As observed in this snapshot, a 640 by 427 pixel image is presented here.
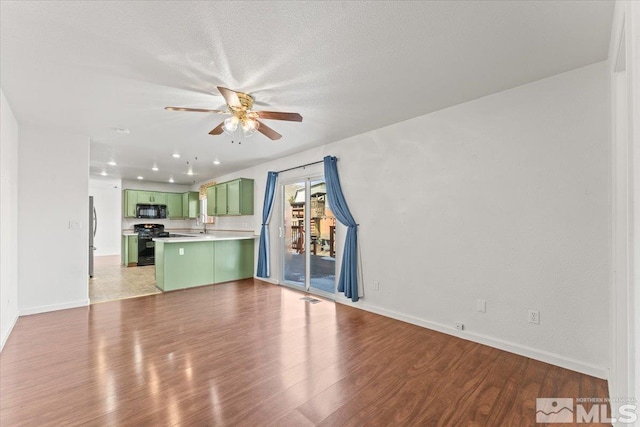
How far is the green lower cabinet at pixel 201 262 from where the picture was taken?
5.23 metres

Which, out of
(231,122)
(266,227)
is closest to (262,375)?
(231,122)

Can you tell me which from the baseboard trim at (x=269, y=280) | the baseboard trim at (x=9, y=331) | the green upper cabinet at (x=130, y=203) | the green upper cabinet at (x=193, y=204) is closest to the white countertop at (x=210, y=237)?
the baseboard trim at (x=269, y=280)

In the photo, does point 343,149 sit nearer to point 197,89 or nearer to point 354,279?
point 354,279

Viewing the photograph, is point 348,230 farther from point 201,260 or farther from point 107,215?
point 107,215

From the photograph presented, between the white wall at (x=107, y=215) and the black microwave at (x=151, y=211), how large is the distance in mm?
1601

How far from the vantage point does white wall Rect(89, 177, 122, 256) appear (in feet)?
31.6

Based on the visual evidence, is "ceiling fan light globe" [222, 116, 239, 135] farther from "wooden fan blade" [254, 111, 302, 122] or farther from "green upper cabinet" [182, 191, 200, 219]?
"green upper cabinet" [182, 191, 200, 219]

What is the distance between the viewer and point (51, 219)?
160 inches

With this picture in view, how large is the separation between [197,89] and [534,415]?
378 centimetres

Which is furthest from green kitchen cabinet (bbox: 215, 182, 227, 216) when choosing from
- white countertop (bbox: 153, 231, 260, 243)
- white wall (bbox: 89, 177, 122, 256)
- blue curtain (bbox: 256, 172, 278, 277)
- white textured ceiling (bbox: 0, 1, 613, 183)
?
white wall (bbox: 89, 177, 122, 256)

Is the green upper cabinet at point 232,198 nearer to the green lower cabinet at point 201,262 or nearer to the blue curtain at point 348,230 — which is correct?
the green lower cabinet at point 201,262

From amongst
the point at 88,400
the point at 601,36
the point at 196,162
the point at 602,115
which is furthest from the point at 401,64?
the point at 196,162

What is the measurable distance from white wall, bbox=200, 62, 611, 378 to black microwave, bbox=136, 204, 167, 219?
25.5 feet

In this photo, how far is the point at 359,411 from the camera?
6.39ft
